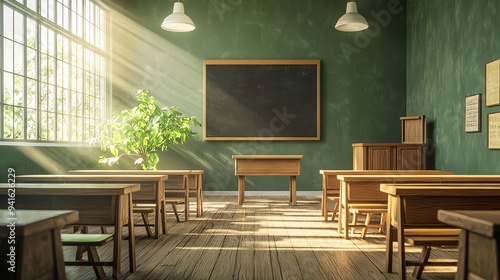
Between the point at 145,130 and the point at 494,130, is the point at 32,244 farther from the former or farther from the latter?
the point at 145,130

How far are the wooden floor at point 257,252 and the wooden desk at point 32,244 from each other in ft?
6.35

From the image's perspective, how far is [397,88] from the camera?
924cm

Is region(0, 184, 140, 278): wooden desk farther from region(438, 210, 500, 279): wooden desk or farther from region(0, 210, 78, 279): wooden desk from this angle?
region(438, 210, 500, 279): wooden desk

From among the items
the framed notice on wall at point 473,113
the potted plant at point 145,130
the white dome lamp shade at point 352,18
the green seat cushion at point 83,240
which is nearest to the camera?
the green seat cushion at point 83,240

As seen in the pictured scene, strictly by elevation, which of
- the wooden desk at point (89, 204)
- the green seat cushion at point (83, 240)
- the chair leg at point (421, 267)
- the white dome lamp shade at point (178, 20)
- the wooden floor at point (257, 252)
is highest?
the white dome lamp shade at point (178, 20)

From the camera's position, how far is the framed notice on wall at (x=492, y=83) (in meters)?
5.49

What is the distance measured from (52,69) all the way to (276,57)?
173 inches

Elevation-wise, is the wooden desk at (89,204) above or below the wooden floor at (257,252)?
above

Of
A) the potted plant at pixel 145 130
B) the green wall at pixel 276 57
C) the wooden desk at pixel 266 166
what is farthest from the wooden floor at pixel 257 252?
the green wall at pixel 276 57

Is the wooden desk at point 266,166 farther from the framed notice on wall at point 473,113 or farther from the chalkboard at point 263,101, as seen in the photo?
the framed notice on wall at point 473,113

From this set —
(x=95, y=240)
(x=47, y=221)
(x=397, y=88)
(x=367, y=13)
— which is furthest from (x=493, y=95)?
(x=47, y=221)

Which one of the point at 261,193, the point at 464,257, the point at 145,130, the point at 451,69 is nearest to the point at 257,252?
the point at 464,257

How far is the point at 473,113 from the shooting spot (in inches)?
244

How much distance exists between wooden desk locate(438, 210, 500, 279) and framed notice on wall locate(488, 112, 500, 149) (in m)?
4.65
